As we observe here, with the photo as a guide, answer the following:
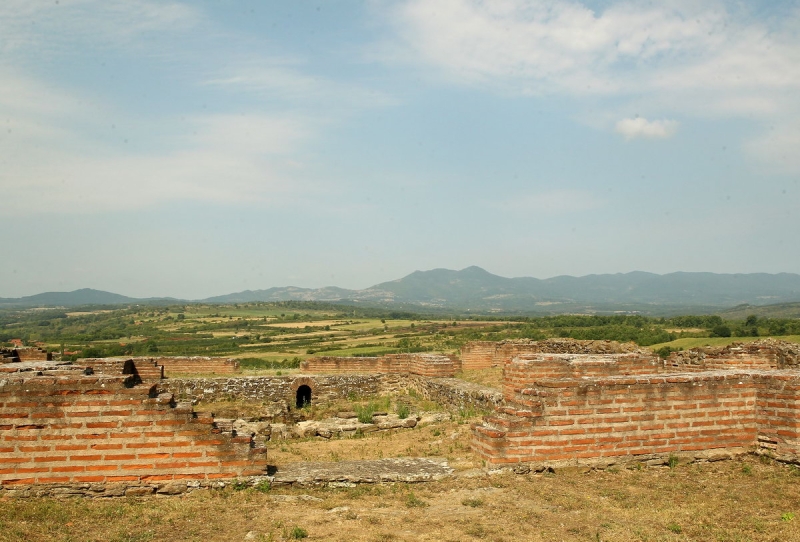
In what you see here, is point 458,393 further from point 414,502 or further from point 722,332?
point 722,332

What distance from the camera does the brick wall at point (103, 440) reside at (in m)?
6.71

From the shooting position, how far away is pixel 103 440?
6.86 meters

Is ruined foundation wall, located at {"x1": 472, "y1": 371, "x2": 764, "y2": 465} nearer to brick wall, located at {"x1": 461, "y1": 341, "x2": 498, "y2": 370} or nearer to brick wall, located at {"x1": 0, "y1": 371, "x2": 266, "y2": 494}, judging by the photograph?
brick wall, located at {"x1": 0, "y1": 371, "x2": 266, "y2": 494}

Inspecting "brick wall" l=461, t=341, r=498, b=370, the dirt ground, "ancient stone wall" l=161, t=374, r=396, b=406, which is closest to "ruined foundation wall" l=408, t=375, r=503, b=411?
"ancient stone wall" l=161, t=374, r=396, b=406

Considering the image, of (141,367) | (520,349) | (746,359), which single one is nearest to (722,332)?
(520,349)

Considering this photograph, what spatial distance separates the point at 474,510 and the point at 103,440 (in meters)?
4.26

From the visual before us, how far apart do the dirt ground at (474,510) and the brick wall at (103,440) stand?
254 millimetres

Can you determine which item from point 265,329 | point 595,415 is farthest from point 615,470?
point 265,329

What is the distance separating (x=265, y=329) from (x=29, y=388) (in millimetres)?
68760

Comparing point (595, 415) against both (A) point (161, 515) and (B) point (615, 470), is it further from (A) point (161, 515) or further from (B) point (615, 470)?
(A) point (161, 515)

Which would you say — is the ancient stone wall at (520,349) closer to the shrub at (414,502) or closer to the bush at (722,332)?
the bush at (722,332)

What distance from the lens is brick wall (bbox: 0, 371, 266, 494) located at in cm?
671

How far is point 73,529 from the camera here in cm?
586

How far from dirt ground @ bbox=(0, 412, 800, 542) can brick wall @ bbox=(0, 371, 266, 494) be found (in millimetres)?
254
